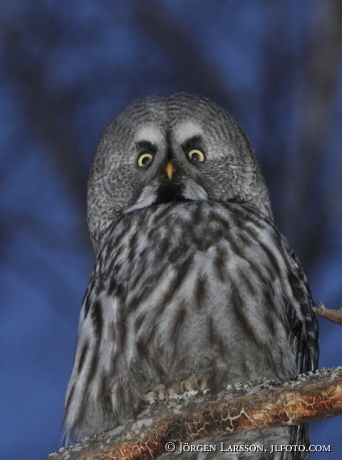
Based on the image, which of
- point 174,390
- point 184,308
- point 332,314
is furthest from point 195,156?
point 332,314

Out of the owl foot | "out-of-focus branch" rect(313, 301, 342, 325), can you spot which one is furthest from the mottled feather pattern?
"out-of-focus branch" rect(313, 301, 342, 325)

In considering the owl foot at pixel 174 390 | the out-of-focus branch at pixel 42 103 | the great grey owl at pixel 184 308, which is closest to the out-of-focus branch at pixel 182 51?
the out-of-focus branch at pixel 42 103

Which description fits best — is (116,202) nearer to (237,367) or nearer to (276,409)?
(237,367)

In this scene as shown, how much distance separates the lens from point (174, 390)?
10.1 ft

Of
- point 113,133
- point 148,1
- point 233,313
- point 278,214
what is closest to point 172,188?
point 113,133

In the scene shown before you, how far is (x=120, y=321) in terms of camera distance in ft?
11.4

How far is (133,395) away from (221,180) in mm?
1311

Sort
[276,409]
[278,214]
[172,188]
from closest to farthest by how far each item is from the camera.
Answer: [276,409]
[172,188]
[278,214]

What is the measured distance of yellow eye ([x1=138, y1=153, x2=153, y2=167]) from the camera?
4.34 metres

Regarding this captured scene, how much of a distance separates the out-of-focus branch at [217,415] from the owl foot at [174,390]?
0.87ft

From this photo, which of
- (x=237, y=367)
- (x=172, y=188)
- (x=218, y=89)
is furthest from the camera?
(x=218, y=89)

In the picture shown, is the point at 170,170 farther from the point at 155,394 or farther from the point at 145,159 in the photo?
the point at 155,394

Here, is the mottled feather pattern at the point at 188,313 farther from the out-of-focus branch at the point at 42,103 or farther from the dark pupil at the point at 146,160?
the out-of-focus branch at the point at 42,103

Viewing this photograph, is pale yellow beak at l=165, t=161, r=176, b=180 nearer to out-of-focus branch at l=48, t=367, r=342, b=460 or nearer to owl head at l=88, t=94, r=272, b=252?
owl head at l=88, t=94, r=272, b=252
